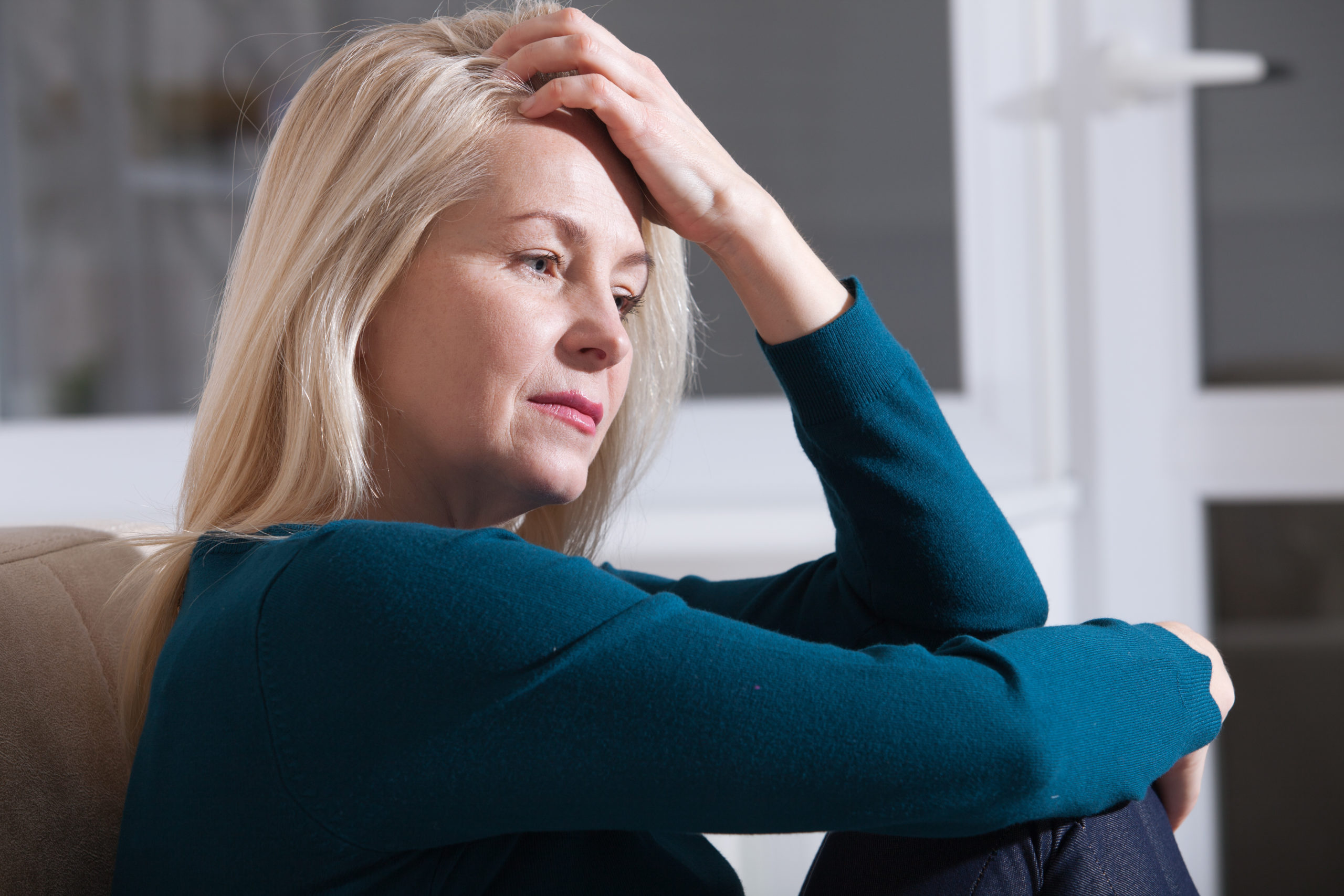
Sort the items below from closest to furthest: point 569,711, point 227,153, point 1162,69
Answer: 1. point 569,711
2. point 1162,69
3. point 227,153

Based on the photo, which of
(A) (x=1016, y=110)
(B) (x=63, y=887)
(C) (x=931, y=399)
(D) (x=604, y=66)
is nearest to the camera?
(B) (x=63, y=887)

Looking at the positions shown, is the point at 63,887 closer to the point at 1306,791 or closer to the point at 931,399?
the point at 931,399

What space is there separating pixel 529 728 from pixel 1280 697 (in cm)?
176

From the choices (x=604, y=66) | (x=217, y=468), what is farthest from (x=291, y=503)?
(x=604, y=66)

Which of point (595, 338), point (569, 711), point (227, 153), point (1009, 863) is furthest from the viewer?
point (227, 153)

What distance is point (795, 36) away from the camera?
1.82 m

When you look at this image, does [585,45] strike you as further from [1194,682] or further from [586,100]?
[1194,682]

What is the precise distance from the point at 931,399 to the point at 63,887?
0.72m

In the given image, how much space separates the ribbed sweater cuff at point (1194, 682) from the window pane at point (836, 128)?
1106 millimetres

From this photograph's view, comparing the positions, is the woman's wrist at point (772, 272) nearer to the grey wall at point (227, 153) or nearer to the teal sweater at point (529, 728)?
the teal sweater at point (529, 728)

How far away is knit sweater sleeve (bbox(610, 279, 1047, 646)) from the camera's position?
0.85m

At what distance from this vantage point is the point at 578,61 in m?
0.80

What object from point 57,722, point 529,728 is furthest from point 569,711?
point 57,722

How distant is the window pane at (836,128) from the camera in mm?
1813
